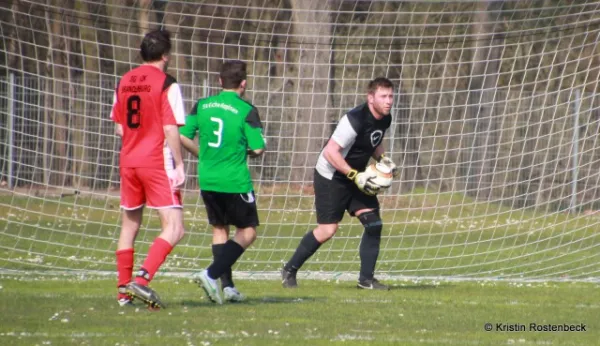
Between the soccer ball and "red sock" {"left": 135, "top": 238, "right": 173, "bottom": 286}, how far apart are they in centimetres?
260

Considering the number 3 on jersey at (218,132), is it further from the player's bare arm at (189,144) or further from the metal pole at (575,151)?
the metal pole at (575,151)

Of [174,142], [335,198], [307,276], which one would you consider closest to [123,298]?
[174,142]

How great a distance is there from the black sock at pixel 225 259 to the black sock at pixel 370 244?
1.93 m

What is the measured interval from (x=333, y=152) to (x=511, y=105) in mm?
5372

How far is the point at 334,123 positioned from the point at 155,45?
6.15 m

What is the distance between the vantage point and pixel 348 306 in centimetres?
983

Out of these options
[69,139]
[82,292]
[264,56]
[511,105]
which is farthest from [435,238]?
[82,292]

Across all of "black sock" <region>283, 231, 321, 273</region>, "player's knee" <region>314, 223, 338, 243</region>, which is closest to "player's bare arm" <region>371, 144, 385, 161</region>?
"player's knee" <region>314, 223, 338, 243</region>

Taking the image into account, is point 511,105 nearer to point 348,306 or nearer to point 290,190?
point 290,190

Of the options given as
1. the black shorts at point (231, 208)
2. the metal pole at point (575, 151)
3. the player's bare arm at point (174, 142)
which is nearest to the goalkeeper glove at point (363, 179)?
the black shorts at point (231, 208)

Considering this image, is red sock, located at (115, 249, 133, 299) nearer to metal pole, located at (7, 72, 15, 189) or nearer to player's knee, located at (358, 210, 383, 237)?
player's knee, located at (358, 210, 383, 237)

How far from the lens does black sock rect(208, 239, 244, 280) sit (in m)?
9.69

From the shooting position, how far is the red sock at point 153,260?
900 centimetres

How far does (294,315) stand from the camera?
29.8ft
